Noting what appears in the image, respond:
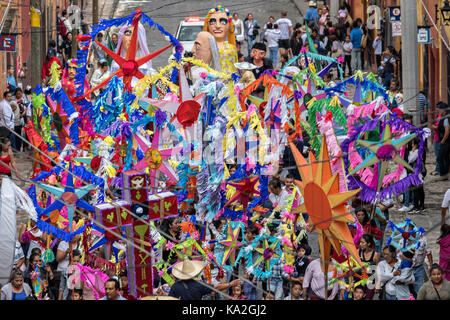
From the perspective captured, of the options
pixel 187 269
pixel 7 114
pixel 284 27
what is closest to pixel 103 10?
pixel 284 27

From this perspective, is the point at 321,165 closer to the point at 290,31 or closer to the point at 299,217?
the point at 299,217

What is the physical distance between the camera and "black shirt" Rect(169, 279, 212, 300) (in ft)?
42.0

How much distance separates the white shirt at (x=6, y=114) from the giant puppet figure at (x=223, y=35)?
178 inches

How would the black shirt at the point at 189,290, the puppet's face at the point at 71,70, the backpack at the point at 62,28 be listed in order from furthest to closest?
the backpack at the point at 62,28
the puppet's face at the point at 71,70
the black shirt at the point at 189,290

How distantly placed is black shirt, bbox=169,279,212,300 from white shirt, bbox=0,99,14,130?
10.2 meters

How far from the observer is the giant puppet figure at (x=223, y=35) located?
19828 mm

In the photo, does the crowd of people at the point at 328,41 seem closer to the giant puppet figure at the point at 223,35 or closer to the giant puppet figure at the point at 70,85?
the giant puppet figure at the point at 223,35

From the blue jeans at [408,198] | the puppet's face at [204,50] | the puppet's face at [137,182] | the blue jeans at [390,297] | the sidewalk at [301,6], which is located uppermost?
the sidewalk at [301,6]

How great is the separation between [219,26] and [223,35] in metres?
0.16

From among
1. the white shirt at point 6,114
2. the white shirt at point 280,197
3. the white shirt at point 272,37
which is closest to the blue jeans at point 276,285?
the white shirt at point 280,197

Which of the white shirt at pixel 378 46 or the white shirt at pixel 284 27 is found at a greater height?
the white shirt at pixel 284 27

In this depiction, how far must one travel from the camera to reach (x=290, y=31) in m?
32.2

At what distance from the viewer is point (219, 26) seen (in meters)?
20.4

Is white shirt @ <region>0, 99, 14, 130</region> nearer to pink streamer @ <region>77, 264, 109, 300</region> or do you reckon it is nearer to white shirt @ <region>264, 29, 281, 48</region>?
pink streamer @ <region>77, 264, 109, 300</region>
